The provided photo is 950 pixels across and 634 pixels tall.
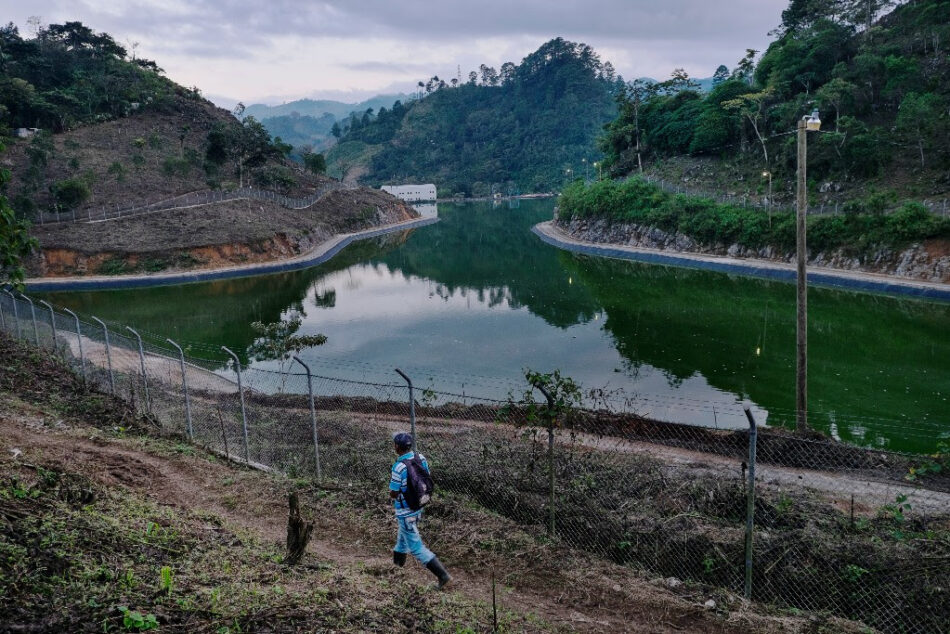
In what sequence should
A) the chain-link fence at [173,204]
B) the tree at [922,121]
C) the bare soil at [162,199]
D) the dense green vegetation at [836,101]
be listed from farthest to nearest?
the chain-link fence at [173,204] < the bare soil at [162,199] < the dense green vegetation at [836,101] < the tree at [922,121]

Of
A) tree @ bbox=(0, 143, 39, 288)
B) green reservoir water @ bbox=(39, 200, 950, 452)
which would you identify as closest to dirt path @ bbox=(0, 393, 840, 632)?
tree @ bbox=(0, 143, 39, 288)

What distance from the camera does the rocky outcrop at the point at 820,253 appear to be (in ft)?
105

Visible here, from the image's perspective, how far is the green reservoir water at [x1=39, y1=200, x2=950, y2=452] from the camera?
17984 millimetres

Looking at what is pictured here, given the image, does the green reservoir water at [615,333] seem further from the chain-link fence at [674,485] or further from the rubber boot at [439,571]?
the rubber boot at [439,571]

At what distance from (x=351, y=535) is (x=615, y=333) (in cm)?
2061

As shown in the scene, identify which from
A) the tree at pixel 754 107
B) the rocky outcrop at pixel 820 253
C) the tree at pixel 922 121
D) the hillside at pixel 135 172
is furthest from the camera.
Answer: the tree at pixel 754 107

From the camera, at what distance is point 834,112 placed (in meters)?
49.8

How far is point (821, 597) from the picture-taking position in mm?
6855

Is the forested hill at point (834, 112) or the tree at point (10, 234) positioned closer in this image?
the tree at point (10, 234)

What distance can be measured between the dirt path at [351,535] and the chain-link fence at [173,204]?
47.2 metres

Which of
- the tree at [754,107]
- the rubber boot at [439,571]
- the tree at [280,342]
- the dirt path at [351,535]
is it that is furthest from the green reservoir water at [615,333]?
the tree at [754,107]

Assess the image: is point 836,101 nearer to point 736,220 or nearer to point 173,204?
point 736,220

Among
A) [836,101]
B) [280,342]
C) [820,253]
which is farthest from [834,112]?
[280,342]

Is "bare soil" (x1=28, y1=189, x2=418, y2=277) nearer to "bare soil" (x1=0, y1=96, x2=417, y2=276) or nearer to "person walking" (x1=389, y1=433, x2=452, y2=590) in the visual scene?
"bare soil" (x1=0, y1=96, x2=417, y2=276)
